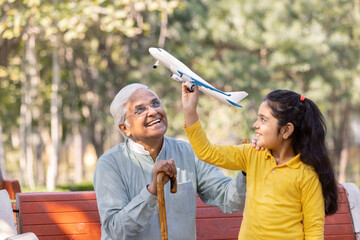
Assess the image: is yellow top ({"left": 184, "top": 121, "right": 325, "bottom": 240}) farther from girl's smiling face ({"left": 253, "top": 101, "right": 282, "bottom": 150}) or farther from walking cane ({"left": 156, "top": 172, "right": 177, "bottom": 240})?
walking cane ({"left": 156, "top": 172, "right": 177, "bottom": 240})

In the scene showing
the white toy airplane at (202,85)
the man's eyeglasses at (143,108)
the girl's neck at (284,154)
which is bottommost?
the girl's neck at (284,154)

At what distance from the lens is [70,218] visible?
3979 millimetres

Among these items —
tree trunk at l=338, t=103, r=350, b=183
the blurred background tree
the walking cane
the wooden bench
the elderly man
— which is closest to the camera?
the walking cane

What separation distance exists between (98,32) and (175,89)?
2933mm

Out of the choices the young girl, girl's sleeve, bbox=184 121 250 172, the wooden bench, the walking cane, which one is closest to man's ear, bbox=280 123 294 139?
the young girl

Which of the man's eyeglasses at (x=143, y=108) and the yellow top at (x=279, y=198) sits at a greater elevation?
the man's eyeglasses at (x=143, y=108)

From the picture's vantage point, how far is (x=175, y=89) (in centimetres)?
1905

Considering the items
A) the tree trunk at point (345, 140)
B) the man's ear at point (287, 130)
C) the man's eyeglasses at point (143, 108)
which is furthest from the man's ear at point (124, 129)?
the tree trunk at point (345, 140)

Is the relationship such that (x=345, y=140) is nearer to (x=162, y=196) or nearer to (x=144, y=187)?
(x=144, y=187)

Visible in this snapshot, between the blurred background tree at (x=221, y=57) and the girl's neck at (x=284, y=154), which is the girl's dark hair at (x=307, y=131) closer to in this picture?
the girl's neck at (x=284, y=154)

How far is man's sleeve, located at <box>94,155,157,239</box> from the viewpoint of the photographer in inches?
117

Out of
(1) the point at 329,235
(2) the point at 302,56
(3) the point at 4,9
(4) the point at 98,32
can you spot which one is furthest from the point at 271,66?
(1) the point at 329,235

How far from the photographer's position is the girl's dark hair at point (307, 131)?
2988 millimetres

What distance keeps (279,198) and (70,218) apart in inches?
62.4
